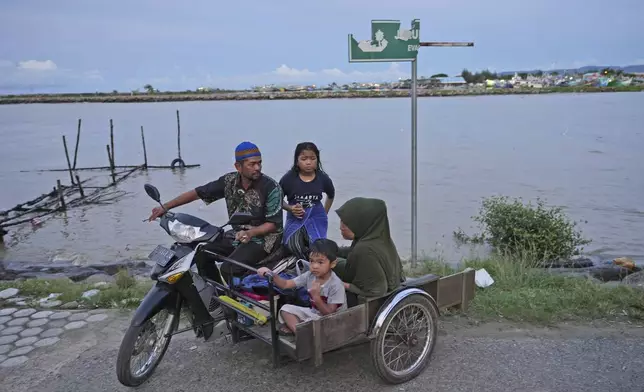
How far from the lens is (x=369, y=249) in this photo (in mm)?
3535

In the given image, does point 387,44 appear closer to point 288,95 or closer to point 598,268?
point 598,268

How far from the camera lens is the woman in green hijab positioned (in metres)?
3.54

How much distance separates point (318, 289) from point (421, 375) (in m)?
1.05

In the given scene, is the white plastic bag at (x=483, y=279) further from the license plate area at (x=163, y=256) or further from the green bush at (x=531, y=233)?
the license plate area at (x=163, y=256)

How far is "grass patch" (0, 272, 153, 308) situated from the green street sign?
329 centimetres

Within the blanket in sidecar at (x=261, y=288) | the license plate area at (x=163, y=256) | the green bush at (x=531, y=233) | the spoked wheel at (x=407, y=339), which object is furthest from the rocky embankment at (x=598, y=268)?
the license plate area at (x=163, y=256)

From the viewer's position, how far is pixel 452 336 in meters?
4.35

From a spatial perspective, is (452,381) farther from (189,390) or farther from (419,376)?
(189,390)

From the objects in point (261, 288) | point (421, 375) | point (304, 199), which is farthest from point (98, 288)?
point (421, 375)

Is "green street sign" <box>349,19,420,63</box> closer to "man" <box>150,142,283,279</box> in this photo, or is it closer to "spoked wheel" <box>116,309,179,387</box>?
"man" <box>150,142,283,279</box>

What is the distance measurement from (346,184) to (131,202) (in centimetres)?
785

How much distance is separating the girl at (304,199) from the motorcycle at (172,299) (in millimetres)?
780

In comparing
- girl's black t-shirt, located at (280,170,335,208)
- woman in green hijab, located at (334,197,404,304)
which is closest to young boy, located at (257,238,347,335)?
woman in green hijab, located at (334,197,404,304)

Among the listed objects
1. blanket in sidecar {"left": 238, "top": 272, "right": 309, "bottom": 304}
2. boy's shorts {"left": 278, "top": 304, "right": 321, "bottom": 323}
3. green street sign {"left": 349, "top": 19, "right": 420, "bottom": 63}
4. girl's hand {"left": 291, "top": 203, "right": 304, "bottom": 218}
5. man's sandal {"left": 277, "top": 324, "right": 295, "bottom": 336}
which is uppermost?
green street sign {"left": 349, "top": 19, "right": 420, "bottom": 63}
